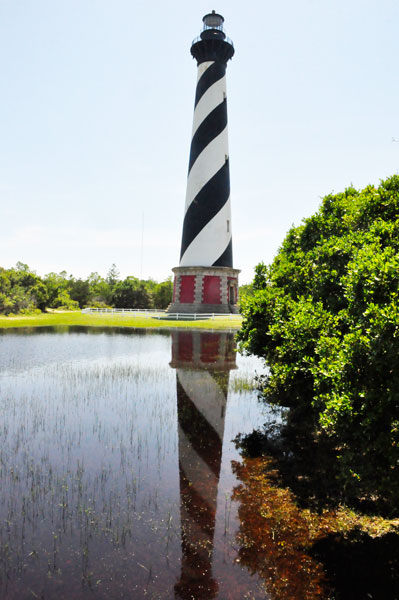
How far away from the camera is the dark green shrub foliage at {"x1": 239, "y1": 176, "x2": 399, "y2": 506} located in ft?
16.0

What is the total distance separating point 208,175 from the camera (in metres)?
37.5

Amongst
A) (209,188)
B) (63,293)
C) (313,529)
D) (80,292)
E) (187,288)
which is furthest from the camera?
(80,292)

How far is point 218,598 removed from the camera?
4.42 metres

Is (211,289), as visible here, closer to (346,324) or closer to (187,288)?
(187,288)

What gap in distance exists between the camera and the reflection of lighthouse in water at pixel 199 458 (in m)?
4.82

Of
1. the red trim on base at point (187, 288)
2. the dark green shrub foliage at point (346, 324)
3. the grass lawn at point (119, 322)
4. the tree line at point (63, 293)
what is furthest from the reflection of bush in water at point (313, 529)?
the tree line at point (63, 293)

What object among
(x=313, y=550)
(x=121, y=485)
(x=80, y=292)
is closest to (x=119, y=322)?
(x=121, y=485)

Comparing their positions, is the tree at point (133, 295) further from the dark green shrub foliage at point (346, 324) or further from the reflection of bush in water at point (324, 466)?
the dark green shrub foliage at point (346, 324)

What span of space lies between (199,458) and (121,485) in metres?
1.96

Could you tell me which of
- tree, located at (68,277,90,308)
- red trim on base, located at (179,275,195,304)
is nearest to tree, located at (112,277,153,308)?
tree, located at (68,277,90,308)

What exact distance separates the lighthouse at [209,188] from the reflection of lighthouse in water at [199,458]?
1931 cm

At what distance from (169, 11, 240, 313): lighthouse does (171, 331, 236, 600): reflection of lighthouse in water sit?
19308mm

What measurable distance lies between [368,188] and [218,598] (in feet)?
26.3

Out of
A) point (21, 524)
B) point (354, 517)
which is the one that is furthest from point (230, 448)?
point (21, 524)
